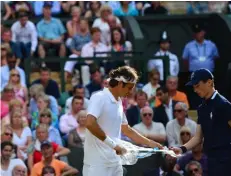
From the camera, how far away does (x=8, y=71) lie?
52.6ft

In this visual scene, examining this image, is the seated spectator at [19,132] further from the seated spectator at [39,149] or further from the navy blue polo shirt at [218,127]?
the navy blue polo shirt at [218,127]

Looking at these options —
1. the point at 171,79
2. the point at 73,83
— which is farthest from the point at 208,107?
the point at 73,83

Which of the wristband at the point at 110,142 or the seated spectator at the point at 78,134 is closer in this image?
the wristband at the point at 110,142

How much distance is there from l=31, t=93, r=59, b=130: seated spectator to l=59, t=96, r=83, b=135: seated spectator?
109 millimetres

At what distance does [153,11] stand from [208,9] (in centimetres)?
153

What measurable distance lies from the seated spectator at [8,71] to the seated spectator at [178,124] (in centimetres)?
293

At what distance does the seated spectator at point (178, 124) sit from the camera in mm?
14141

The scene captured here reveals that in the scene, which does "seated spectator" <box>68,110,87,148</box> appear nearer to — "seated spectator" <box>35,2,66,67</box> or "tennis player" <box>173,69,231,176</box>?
"seated spectator" <box>35,2,66,67</box>

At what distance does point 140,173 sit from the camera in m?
12.1

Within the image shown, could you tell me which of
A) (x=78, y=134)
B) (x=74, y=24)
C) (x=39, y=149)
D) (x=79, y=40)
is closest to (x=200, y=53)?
(x=79, y=40)

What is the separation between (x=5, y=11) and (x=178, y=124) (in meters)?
5.48

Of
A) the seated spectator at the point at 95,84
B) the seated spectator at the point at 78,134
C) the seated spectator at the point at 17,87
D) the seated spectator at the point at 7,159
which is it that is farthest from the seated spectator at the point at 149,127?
the seated spectator at the point at 17,87

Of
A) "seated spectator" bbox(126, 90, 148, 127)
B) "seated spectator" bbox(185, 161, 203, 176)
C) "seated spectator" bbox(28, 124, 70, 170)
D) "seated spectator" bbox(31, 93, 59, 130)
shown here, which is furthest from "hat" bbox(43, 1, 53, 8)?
"seated spectator" bbox(185, 161, 203, 176)

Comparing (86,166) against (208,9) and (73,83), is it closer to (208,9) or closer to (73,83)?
(73,83)
